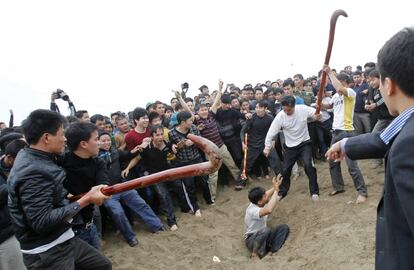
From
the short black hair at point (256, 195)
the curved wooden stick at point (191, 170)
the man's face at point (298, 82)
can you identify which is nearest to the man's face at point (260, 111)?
the man's face at point (298, 82)

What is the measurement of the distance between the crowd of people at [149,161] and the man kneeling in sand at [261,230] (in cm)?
2

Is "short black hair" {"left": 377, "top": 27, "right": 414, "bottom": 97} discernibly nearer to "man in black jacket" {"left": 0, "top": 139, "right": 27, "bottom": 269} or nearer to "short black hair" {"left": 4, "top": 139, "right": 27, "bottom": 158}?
"man in black jacket" {"left": 0, "top": 139, "right": 27, "bottom": 269}

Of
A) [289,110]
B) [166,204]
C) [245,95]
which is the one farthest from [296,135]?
[245,95]

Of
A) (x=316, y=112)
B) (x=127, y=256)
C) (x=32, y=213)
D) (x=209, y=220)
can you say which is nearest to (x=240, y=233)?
(x=209, y=220)

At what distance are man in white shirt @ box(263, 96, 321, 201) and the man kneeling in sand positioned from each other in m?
0.96

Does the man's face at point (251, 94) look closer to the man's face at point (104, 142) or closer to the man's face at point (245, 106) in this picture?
the man's face at point (245, 106)

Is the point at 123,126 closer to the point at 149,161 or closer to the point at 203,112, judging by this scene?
the point at 149,161

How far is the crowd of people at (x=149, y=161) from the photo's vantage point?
2.50 meters

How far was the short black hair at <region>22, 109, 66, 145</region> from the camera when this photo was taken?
250 centimetres

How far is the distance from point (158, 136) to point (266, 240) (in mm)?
2257

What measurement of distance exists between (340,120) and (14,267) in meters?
4.58

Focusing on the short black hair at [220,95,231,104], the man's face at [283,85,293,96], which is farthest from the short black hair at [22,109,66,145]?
the man's face at [283,85,293,96]

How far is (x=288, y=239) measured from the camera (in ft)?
16.1

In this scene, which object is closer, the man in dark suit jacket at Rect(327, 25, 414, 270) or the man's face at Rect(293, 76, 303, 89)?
the man in dark suit jacket at Rect(327, 25, 414, 270)
